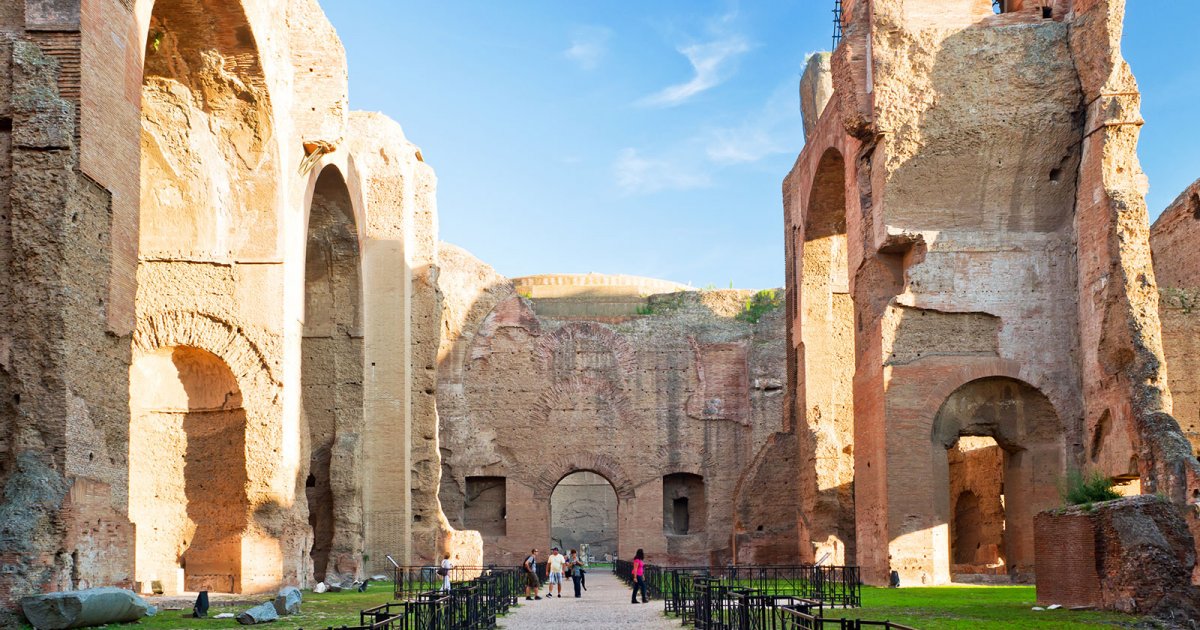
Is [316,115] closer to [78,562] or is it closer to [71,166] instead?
[71,166]

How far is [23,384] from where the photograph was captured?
9.36m

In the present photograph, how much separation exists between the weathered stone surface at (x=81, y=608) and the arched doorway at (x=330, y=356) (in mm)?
10628

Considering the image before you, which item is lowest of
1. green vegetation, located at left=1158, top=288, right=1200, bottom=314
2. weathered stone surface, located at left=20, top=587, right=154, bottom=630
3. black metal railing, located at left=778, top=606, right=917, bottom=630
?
weathered stone surface, located at left=20, top=587, right=154, bottom=630

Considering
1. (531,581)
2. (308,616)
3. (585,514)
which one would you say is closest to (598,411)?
(585,514)

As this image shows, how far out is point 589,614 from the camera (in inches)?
549

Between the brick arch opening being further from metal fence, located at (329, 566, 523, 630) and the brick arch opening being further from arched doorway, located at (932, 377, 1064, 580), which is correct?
arched doorway, located at (932, 377, 1064, 580)

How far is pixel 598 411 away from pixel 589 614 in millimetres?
15729

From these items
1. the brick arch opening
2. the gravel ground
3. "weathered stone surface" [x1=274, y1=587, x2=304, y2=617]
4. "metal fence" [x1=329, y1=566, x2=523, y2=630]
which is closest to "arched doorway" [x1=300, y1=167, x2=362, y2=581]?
the gravel ground

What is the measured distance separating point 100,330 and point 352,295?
11245 millimetres

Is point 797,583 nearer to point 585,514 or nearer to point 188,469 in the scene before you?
point 188,469

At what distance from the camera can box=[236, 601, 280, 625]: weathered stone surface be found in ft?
36.0

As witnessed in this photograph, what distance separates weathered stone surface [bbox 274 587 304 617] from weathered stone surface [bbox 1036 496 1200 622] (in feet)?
24.0

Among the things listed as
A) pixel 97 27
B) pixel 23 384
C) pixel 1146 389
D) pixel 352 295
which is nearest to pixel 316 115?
pixel 352 295

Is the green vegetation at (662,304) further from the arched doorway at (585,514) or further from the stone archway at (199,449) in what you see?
the stone archway at (199,449)
